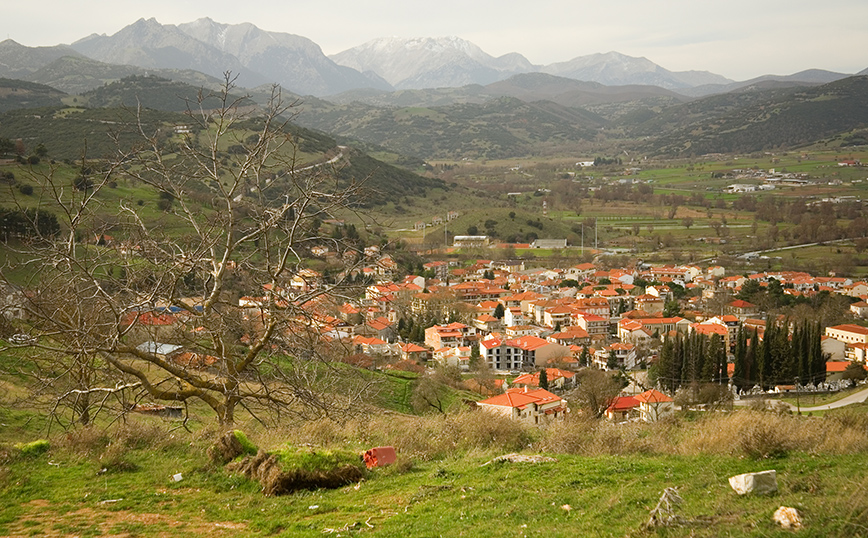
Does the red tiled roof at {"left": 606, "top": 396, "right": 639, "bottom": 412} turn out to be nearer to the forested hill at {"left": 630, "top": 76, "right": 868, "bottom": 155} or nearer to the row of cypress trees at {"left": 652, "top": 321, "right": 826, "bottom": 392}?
the row of cypress trees at {"left": 652, "top": 321, "right": 826, "bottom": 392}

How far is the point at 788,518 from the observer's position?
4477 millimetres

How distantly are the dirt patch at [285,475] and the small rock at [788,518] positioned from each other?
3.75 metres

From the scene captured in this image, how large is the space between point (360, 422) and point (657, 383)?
2381 cm

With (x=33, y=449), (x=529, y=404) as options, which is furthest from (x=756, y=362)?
(x=33, y=449)

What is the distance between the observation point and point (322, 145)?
96000 mm

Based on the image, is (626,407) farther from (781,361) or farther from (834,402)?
(781,361)

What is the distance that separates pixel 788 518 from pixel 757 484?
686 millimetres

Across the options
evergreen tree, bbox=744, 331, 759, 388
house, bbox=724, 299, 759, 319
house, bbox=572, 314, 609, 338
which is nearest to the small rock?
evergreen tree, bbox=744, 331, 759, 388

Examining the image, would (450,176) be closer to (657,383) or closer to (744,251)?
(744,251)

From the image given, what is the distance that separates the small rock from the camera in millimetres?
4410

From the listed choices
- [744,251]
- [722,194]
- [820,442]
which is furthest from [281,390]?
[722,194]

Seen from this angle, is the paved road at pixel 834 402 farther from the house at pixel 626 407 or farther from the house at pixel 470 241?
the house at pixel 470 241

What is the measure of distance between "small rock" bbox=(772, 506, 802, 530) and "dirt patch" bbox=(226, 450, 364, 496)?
3.75 meters

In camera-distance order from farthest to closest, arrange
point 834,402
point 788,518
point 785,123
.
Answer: point 785,123 → point 834,402 → point 788,518
